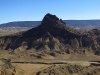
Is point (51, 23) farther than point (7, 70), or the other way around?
point (51, 23)

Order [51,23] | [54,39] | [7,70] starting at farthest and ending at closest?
[51,23], [54,39], [7,70]

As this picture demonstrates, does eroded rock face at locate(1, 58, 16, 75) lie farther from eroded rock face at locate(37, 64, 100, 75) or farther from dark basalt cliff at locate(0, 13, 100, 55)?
dark basalt cliff at locate(0, 13, 100, 55)

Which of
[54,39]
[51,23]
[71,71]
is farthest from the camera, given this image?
[51,23]

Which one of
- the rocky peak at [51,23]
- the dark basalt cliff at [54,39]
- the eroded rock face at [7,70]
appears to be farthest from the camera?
the rocky peak at [51,23]

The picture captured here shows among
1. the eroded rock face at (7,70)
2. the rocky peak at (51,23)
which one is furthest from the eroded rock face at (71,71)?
the rocky peak at (51,23)

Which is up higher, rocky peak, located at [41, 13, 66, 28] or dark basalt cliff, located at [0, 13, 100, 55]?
rocky peak, located at [41, 13, 66, 28]

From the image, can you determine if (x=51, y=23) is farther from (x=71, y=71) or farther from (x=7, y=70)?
(x=7, y=70)

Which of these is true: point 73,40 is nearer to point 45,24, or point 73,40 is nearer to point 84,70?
point 45,24

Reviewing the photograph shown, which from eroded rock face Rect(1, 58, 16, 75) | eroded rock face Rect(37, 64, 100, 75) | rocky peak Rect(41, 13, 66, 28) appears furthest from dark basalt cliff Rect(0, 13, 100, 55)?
eroded rock face Rect(1, 58, 16, 75)

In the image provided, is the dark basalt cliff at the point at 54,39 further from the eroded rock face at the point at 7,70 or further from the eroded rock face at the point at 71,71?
the eroded rock face at the point at 7,70

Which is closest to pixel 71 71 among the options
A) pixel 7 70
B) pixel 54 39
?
pixel 7 70
